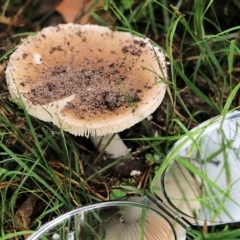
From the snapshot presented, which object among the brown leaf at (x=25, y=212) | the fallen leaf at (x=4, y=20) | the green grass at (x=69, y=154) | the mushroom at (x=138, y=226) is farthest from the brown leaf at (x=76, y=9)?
the mushroom at (x=138, y=226)

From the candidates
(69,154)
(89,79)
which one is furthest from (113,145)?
(89,79)

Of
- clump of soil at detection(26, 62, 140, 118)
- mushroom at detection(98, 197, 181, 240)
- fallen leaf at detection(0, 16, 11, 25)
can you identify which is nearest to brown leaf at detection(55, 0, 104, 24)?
fallen leaf at detection(0, 16, 11, 25)

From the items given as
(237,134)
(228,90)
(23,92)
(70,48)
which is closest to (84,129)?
(23,92)

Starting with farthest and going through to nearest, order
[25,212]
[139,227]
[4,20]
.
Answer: [4,20] → [25,212] → [139,227]

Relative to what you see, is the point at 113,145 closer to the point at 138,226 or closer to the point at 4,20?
the point at 138,226

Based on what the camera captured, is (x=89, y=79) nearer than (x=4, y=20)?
Yes

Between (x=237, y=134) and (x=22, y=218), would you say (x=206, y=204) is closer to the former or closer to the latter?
(x=237, y=134)

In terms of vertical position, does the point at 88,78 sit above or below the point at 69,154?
above
